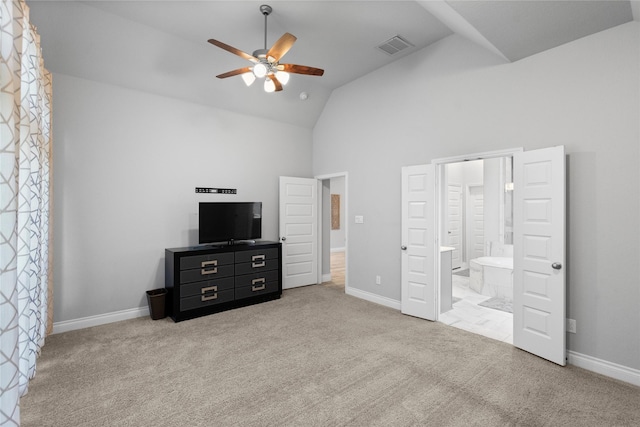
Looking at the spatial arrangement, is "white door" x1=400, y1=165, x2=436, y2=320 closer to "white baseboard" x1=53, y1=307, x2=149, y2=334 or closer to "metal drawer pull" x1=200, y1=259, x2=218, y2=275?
"metal drawer pull" x1=200, y1=259, x2=218, y2=275

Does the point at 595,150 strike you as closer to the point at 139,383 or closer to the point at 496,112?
the point at 496,112

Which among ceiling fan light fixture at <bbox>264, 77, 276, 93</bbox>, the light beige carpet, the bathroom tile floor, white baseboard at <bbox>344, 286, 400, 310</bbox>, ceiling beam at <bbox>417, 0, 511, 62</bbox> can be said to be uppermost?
ceiling beam at <bbox>417, 0, 511, 62</bbox>

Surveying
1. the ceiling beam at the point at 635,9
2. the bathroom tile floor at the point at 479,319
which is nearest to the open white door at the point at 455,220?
the bathroom tile floor at the point at 479,319

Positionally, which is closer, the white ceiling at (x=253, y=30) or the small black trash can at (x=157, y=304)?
the white ceiling at (x=253, y=30)

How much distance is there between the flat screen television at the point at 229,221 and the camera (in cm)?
443

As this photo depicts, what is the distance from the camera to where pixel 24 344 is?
231 cm

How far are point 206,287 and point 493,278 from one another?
14.9 feet

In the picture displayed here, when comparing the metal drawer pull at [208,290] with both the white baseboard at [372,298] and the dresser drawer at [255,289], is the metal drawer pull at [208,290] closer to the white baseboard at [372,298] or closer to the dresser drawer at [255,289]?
the dresser drawer at [255,289]

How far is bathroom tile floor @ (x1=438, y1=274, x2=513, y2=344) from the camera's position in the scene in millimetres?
3551

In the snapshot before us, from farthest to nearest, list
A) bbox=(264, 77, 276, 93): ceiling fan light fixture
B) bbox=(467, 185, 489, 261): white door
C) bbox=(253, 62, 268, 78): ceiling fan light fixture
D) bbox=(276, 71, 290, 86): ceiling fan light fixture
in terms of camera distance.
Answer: bbox=(467, 185, 489, 261): white door < bbox=(264, 77, 276, 93): ceiling fan light fixture < bbox=(276, 71, 290, 86): ceiling fan light fixture < bbox=(253, 62, 268, 78): ceiling fan light fixture

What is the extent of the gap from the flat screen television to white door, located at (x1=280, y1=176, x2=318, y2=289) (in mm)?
642

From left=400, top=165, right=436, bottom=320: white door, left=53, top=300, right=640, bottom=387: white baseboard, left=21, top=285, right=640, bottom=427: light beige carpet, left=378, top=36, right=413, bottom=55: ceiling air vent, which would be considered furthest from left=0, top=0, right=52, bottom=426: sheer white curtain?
left=400, top=165, right=436, bottom=320: white door

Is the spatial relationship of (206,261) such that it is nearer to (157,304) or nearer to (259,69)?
(157,304)

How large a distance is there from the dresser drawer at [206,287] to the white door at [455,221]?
4929 millimetres
